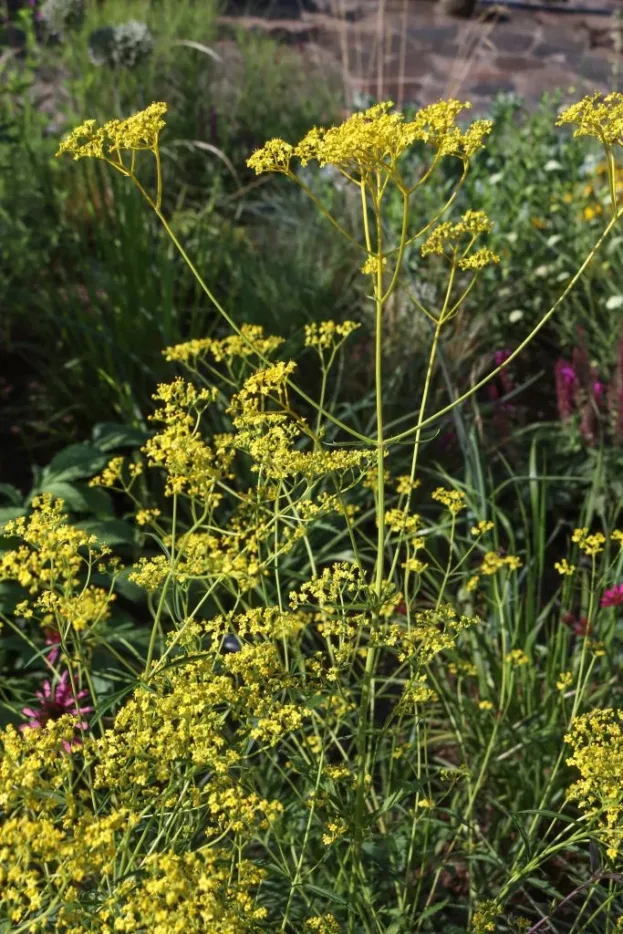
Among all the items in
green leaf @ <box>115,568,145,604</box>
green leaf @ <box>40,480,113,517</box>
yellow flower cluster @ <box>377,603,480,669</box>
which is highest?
yellow flower cluster @ <box>377,603,480,669</box>

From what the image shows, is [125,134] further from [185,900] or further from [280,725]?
[185,900]

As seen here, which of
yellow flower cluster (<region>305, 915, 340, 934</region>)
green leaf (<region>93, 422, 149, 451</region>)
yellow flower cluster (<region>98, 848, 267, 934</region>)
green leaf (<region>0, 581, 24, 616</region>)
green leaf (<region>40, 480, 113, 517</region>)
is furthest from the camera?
green leaf (<region>93, 422, 149, 451</region>)

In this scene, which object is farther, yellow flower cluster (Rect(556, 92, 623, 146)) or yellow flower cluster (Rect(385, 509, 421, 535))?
yellow flower cluster (Rect(385, 509, 421, 535))

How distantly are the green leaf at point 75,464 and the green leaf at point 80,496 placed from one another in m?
0.03

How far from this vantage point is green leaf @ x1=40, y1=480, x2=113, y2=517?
2963 mm

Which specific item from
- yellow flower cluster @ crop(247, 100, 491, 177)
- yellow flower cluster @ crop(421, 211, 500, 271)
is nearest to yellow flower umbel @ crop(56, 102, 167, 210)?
yellow flower cluster @ crop(247, 100, 491, 177)

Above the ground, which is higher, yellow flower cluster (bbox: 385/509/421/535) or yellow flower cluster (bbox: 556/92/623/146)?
yellow flower cluster (bbox: 556/92/623/146)

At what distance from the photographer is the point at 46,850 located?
1348 mm

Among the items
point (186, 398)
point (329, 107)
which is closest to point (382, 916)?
point (186, 398)

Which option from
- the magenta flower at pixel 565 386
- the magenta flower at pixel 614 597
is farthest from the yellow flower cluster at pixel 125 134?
the magenta flower at pixel 565 386

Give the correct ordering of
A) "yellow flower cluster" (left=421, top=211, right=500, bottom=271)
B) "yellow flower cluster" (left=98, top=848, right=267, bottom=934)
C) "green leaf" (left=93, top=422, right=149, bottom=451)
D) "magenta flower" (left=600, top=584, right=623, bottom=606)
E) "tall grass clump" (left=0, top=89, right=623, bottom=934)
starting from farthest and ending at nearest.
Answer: "green leaf" (left=93, top=422, right=149, bottom=451)
"magenta flower" (left=600, top=584, right=623, bottom=606)
"yellow flower cluster" (left=421, top=211, right=500, bottom=271)
"tall grass clump" (left=0, top=89, right=623, bottom=934)
"yellow flower cluster" (left=98, top=848, right=267, bottom=934)

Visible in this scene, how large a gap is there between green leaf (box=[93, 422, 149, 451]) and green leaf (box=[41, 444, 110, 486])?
0.08 metres

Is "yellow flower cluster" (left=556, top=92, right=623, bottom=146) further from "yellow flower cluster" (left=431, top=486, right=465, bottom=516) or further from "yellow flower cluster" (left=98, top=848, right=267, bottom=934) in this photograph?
"yellow flower cluster" (left=98, top=848, right=267, bottom=934)

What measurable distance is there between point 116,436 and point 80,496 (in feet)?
1.04
